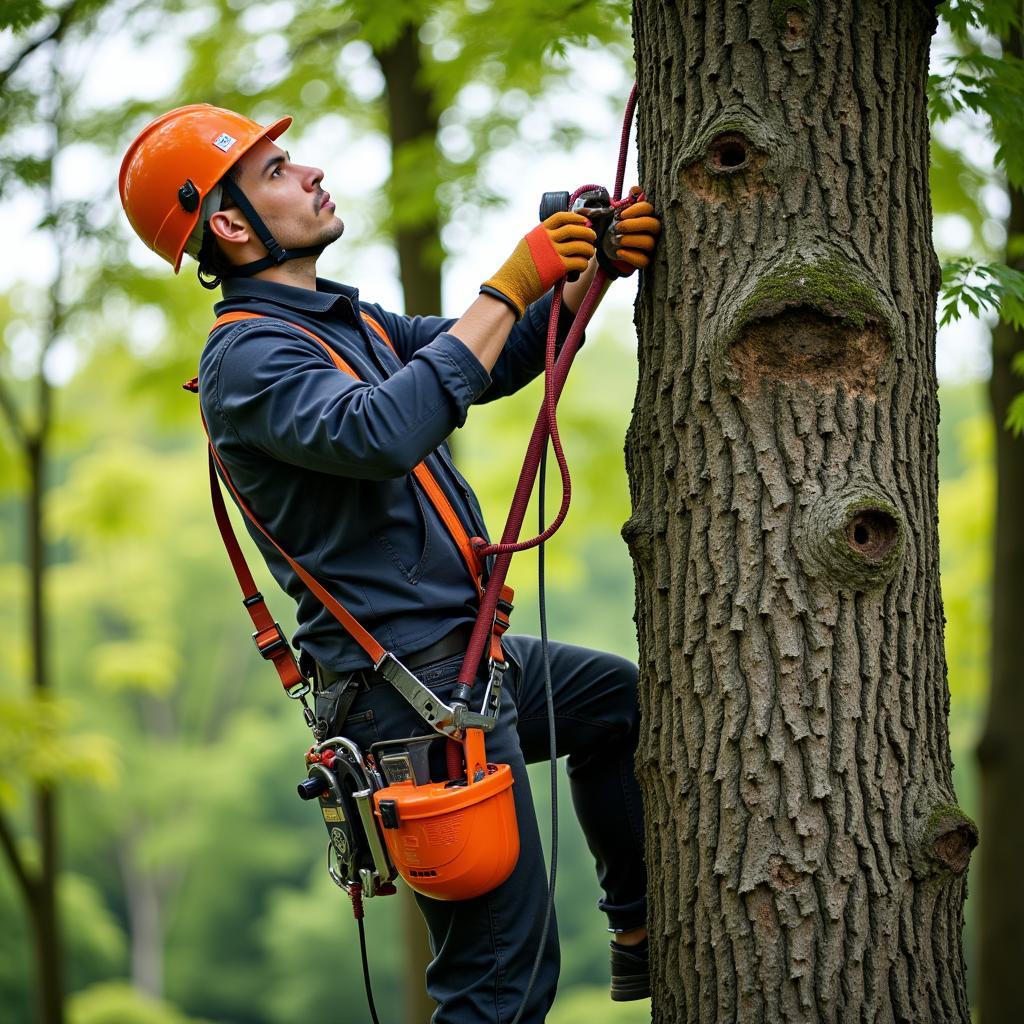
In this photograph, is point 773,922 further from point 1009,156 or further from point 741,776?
point 1009,156

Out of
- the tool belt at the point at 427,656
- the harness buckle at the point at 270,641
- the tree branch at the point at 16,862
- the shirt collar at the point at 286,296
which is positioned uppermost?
the shirt collar at the point at 286,296

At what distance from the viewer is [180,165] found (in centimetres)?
280

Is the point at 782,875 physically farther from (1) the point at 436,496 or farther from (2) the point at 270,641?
(2) the point at 270,641

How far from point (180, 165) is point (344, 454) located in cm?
92

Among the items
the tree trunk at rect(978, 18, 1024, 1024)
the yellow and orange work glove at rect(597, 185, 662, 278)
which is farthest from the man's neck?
the tree trunk at rect(978, 18, 1024, 1024)

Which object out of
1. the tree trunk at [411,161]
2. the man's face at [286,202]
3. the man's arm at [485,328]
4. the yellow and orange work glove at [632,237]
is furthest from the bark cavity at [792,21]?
the tree trunk at [411,161]

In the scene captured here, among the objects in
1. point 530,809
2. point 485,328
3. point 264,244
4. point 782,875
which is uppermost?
point 264,244

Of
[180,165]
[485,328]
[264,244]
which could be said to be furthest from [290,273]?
[485,328]

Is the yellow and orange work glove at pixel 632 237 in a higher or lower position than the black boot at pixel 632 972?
higher

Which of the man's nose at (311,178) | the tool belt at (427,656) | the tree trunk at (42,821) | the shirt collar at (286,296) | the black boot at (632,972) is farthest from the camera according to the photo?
the tree trunk at (42,821)

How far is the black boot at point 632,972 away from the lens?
3.03 m

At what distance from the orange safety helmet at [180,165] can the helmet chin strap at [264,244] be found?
0.16ft

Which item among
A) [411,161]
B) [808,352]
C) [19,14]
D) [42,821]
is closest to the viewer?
[808,352]

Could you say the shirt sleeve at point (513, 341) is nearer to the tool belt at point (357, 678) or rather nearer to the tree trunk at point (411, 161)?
the tool belt at point (357, 678)
